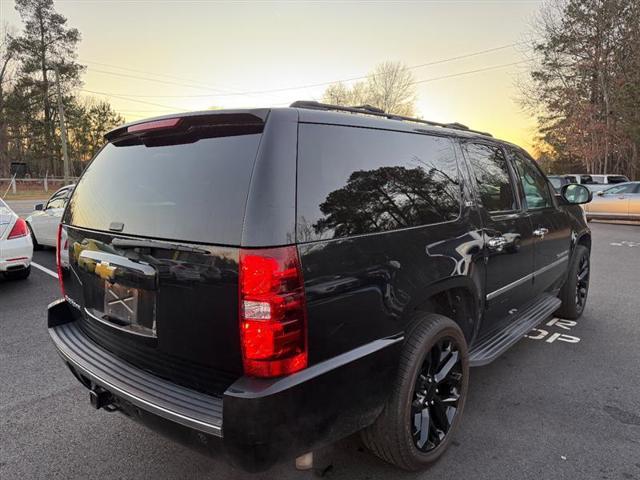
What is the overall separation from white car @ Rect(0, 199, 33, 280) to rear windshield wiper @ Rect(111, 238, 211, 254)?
4.83 metres

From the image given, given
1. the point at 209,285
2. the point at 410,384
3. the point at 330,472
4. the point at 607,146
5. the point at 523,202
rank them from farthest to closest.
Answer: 1. the point at 607,146
2. the point at 523,202
3. the point at 330,472
4. the point at 410,384
5. the point at 209,285

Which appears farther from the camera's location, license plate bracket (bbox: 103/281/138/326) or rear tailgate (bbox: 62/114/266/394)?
license plate bracket (bbox: 103/281/138/326)

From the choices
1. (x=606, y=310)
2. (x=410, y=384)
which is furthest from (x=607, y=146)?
(x=410, y=384)

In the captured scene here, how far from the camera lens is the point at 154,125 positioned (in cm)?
224

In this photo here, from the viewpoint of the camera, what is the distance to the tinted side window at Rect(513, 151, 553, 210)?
375 centimetres

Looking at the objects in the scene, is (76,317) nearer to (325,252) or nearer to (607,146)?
(325,252)

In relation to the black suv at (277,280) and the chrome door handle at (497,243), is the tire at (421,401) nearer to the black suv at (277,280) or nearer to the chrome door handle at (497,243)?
the black suv at (277,280)

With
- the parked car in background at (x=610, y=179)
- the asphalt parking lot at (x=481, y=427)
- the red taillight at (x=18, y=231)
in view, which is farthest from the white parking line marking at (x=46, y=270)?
the parked car in background at (x=610, y=179)

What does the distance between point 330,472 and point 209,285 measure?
52.2 inches

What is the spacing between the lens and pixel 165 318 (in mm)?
1946

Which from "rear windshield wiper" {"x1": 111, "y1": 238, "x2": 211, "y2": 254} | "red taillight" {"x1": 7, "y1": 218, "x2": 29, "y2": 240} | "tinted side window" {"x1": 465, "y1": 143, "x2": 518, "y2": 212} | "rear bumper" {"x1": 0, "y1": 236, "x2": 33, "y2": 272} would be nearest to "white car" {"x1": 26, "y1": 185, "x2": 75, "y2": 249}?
"red taillight" {"x1": 7, "y1": 218, "x2": 29, "y2": 240}

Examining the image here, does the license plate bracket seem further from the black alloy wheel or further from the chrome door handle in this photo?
the chrome door handle

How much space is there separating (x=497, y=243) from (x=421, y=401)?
4.15 ft

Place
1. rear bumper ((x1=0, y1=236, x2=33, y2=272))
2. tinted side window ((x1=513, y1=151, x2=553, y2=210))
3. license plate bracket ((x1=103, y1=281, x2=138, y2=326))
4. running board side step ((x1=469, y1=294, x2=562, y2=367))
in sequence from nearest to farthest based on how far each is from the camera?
license plate bracket ((x1=103, y1=281, x2=138, y2=326)) < running board side step ((x1=469, y1=294, x2=562, y2=367)) < tinted side window ((x1=513, y1=151, x2=553, y2=210)) < rear bumper ((x1=0, y1=236, x2=33, y2=272))
